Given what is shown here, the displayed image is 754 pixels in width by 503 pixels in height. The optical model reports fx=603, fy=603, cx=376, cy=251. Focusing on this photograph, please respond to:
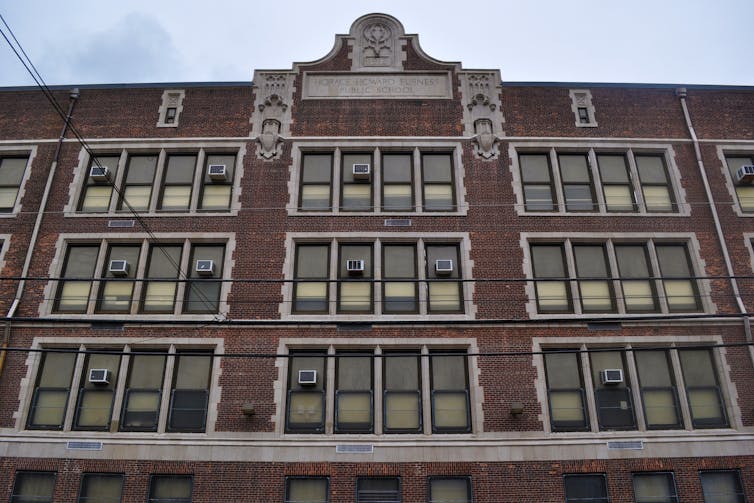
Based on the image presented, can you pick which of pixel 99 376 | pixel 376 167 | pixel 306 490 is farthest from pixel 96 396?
pixel 376 167

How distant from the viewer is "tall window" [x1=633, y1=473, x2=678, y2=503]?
15039 mm

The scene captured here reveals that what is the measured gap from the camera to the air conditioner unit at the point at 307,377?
16.0 metres

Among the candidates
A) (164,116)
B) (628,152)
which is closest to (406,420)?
(628,152)

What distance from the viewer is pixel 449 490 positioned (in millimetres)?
15000

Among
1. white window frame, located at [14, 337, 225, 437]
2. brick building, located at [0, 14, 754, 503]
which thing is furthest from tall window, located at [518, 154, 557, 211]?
white window frame, located at [14, 337, 225, 437]

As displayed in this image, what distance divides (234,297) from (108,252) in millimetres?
4249

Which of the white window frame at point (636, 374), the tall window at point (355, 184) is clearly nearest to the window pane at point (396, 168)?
the tall window at point (355, 184)

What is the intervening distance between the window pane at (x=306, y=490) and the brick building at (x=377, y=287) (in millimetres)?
66

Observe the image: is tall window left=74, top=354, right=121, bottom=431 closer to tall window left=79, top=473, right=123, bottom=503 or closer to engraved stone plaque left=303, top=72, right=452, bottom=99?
tall window left=79, top=473, right=123, bottom=503

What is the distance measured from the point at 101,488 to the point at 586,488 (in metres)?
12.2

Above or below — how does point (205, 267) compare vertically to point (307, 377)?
above

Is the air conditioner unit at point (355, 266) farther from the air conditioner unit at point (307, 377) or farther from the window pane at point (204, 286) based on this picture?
the window pane at point (204, 286)

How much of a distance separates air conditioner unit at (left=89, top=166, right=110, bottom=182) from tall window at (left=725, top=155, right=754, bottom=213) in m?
19.5

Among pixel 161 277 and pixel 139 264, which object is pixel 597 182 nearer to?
pixel 161 277
